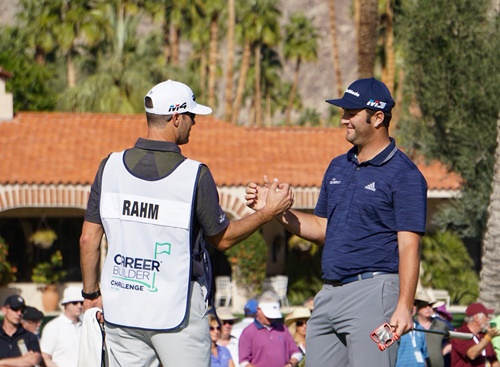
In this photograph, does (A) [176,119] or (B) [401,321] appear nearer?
(B) [401,321]

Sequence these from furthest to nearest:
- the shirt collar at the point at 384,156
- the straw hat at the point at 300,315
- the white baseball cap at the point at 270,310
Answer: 1. the straw hat at the point at 300,315
2. the white baseball cap at the point at 270,310
3. the shirt collar at the point at 384,156

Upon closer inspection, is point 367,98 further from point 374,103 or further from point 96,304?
point 96,304

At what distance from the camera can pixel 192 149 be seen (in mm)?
25719

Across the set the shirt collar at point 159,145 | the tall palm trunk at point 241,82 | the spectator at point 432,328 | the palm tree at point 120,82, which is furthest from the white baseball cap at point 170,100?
the tall palm trunk at point 241,82

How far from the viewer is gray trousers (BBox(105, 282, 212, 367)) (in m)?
5.22

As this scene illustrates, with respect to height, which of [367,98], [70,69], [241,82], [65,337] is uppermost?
[367,98]

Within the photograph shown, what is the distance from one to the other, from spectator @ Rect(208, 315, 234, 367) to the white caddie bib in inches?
200

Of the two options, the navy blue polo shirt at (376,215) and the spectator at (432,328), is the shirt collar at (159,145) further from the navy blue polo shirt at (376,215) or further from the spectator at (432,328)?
the spectator at (432,328)

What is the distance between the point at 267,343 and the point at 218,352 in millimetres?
578

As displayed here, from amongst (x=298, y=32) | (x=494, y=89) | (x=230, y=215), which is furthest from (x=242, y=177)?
(x=298, y=32)

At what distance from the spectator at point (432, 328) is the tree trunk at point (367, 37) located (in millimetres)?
12972

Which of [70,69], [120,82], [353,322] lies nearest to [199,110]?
[353,322]

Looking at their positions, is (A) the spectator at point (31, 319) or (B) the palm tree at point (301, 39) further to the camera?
(B) the palm tree at point (301, 39)

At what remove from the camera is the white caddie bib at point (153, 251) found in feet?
17.2
